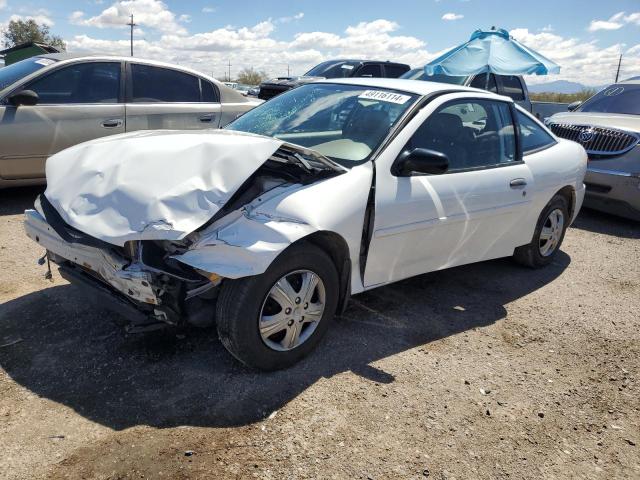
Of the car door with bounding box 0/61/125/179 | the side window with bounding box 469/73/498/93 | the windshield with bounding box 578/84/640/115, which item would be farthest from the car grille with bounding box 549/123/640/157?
the car door with bounding box 0/61/125/179

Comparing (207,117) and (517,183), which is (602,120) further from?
(207,117)

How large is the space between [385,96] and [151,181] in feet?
6.19

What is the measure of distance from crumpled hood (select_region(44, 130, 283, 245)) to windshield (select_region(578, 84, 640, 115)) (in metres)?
7.24

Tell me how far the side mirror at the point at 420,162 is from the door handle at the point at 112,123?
391 centimetres

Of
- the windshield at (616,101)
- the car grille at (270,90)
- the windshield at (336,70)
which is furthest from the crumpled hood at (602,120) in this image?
the car grille at (270,90)

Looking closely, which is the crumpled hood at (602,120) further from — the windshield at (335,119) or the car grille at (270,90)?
the car grille at (270,90)

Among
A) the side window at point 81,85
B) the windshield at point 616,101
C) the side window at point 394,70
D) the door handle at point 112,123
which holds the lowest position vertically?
the door handle at point 112,123

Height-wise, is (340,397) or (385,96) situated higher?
(385,96)

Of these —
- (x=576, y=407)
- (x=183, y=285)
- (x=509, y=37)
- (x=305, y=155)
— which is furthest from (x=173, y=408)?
(x=509, y=37)

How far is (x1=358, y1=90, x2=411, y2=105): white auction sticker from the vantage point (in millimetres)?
3750

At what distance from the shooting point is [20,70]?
231 inches

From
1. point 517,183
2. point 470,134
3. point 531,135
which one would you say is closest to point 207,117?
point 470,134

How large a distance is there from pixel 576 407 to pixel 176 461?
224cm

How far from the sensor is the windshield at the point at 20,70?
5.70 meters
